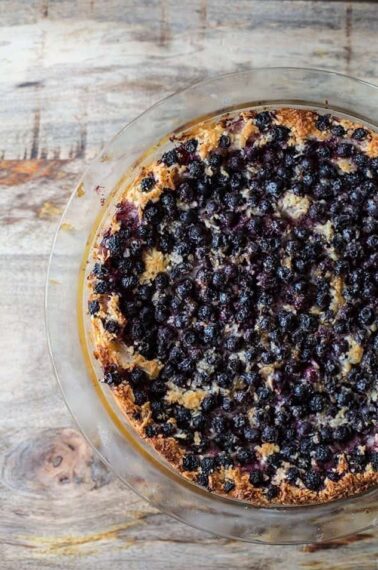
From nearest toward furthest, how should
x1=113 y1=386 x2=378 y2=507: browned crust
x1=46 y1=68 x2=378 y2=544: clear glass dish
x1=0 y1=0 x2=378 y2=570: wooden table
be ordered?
x1=113 y1=386 x2=378 y2=507: browned crust < x1=46 y1=68 x2=378 y2=544: clear glass dish < x1=0 y1=0 x2=378 y2=570: wooden table

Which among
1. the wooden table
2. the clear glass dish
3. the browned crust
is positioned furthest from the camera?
the wooden table

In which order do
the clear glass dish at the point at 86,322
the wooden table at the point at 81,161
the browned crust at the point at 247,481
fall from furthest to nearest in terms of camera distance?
1. the wooden table at the point at 81,161
2. the clear glass dish at the point at 86,322
3. the browned crust at the point at 247,481

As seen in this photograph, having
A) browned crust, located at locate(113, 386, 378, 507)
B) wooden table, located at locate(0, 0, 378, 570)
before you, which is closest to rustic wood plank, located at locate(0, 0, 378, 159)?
wooden table, located at locate(0, 0, 378, 570)

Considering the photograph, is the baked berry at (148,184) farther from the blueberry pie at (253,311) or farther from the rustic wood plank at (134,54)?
the rustic wood plank at (134,54)

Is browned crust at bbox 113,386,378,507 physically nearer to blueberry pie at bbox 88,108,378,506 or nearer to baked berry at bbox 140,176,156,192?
blueberry pie at bbox 88,108,378,506

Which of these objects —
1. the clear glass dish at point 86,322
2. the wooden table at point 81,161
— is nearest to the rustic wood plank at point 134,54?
the wooden table at point 81,161

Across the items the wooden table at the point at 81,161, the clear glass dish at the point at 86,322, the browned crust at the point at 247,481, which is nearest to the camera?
the browned crust at the point at 247,481
